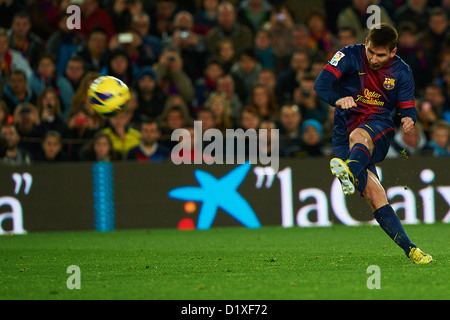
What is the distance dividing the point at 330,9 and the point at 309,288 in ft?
34.9

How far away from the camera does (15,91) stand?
1264 centimetres

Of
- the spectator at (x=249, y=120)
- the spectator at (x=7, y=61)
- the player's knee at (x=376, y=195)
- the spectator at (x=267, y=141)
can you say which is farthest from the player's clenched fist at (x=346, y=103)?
the spectator at (x=7, y=61)

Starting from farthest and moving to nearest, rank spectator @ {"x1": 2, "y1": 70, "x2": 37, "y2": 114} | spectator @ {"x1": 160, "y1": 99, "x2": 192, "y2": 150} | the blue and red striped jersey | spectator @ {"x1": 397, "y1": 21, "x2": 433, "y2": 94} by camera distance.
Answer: spectator @ {"x1": 397, "y1": 21, "x2": 433, "y2": 94} → spectator @ {"x1": 2, "y1": 70, "x2": 37, "y2": 114} → spectator @ {"x1": 160, "y1": 99, "x2": 192, "y2": 150} → the blue and red striped jersey

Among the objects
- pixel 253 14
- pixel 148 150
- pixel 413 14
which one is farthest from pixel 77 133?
pixel 413 14

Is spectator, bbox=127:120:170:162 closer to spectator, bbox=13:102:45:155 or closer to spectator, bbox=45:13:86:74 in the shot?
spectator, bbox=13:102:45:155

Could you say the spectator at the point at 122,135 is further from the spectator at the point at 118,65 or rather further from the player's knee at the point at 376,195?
the player's knee at the point at 376,195

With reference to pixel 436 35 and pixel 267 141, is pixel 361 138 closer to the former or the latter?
pixel 267 141

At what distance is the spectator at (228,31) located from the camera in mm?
14039

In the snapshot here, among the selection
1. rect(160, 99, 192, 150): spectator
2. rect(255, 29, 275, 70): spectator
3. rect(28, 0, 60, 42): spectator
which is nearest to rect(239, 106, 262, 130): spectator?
rect(160, 99, 192, 150): spectator

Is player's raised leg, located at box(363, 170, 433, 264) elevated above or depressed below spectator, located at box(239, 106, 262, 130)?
below

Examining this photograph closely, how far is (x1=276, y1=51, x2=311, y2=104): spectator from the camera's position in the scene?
13.5 meters

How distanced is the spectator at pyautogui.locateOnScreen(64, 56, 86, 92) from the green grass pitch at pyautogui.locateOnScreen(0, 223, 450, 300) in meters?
2.82

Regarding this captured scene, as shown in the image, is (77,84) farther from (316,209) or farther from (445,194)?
(445,194)

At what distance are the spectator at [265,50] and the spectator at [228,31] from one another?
→ 24 cm
